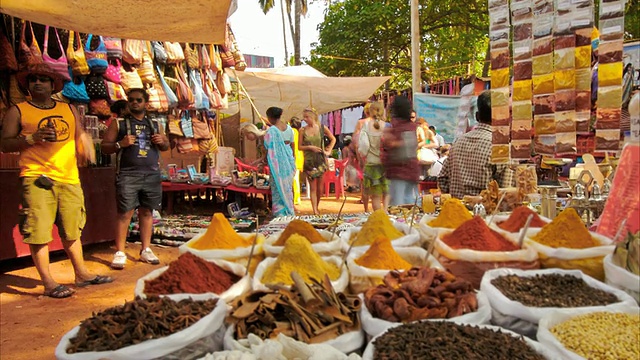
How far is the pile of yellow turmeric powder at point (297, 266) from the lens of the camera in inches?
61.9

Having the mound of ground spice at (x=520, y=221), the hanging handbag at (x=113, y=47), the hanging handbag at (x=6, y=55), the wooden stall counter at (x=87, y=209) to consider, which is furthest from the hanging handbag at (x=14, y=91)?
the mound of ground spice at (x=520, y=221)

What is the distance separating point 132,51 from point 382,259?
461 cm

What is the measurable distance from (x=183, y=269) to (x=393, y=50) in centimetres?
1343

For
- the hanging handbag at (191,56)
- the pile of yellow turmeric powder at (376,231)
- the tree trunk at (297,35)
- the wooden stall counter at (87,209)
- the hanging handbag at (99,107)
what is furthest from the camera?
the tree trunk at (297,35)

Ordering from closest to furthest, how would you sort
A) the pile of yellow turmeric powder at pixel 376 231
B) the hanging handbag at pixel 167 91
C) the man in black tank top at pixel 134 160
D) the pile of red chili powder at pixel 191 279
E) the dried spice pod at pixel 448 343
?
the dried spice pod at pixel 448 343 → the pile of red chili powder at pixel 191 279 → the pile of yellow turmeric powder at pixel 376 231 → the man in black tank top at pixel 134 160 → the hanging handbag at pixel 167 91

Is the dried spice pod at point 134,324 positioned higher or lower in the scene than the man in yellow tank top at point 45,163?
lower

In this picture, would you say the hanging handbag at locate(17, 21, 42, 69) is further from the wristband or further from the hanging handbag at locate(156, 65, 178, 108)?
the hanging handbag at locate(156, 65, 178, 108)

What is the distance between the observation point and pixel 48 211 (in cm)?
334

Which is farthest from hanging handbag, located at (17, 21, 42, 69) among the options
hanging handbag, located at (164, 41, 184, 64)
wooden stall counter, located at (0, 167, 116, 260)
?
hanging handbag, located at (164, 41, 184, 64)

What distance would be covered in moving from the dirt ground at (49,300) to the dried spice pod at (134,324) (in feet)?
4.96

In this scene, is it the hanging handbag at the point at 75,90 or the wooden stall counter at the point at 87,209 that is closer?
the wooden stall counter at the point at 87,209

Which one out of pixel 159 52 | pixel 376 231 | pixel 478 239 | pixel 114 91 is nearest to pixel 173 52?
pixel 159 52

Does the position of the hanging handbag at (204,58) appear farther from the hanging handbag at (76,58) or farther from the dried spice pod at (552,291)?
the dried spice pod at (552,291)

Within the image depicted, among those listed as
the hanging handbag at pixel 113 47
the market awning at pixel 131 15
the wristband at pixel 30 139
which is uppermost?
the hanging handbag at pixel 113 47
